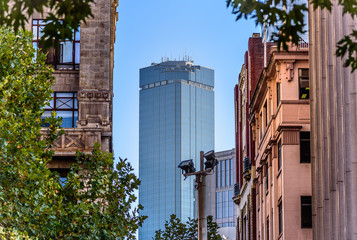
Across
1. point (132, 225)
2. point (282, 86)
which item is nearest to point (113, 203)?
point (132, 225)

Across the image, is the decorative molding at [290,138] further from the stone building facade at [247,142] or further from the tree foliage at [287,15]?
the tree foliage at [287,15]

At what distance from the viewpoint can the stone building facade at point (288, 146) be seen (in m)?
54.0

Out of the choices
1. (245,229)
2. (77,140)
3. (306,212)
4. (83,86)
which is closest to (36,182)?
(306,212)

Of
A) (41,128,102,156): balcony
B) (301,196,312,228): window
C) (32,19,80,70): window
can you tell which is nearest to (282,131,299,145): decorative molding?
(301,196,312,228): window

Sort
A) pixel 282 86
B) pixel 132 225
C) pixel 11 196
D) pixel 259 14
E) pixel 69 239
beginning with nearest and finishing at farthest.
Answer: pixel 259 14, pixel 11 196, pixel 69 239, pixel 132 225, pixel 282 86

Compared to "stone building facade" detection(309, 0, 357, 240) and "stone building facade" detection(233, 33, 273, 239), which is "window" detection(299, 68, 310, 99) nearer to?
"stone building facade" detection(233, 33, 273, 239)

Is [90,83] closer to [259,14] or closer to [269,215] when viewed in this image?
[269,215]

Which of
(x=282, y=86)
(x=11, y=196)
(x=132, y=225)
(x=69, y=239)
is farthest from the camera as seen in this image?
(x=282, y=86)

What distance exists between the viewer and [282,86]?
5622 centimetres

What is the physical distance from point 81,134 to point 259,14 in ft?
152

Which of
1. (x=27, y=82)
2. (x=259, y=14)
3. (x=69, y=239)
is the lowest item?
(x=69, y=239)

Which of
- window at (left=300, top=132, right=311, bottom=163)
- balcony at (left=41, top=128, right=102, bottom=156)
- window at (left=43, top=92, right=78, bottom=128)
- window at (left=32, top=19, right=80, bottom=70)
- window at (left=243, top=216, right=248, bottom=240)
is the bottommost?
window at (left=243, top=216, right=248, bottom=240)

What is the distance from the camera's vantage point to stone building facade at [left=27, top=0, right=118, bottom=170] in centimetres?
5991

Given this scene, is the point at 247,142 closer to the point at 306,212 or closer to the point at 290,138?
the point at 290,138
